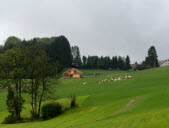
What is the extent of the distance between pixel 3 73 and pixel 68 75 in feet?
293

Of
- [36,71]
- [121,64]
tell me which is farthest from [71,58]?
[36,71]

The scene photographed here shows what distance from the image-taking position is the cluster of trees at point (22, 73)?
134 ft

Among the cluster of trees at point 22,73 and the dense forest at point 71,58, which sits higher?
the dense forest at point 71,58

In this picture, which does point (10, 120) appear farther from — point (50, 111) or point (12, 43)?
point (12, 43)

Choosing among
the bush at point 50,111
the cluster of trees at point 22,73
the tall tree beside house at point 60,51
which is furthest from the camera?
the tall tree beside house at point 60,51

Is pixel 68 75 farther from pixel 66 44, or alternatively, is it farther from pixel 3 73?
pixel 3 73

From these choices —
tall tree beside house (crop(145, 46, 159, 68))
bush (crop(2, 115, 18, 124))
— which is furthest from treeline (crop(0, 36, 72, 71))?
bush (crop(2, 115, 18, 124))

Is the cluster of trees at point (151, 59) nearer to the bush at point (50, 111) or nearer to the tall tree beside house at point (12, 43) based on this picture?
the tall tree beside house at point (12, 43)

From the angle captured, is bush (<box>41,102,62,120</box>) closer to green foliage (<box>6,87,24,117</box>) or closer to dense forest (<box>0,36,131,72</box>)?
green foliage (<box>6,87,24,117</box>)

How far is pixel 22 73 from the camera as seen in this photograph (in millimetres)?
41188

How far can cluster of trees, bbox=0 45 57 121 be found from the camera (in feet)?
134

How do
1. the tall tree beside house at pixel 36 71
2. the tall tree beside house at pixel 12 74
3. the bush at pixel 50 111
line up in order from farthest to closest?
the tall tree beside house at pixel 36 71 < the tall tree beside house at pixel 12 74 < the bush at pixel 50 111

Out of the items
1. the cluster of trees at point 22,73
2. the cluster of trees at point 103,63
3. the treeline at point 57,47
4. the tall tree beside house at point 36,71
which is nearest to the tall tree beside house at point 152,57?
the cluster of trees at point 103,63

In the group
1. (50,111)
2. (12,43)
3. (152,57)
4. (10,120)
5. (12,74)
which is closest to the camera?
(50,111)
